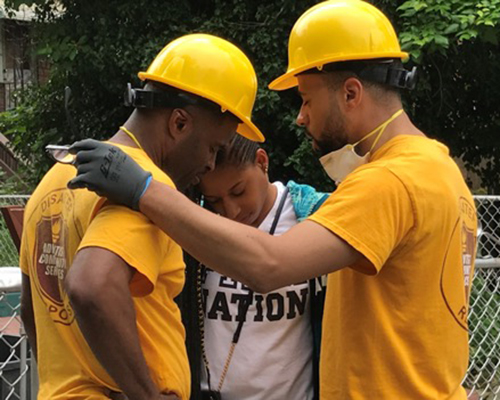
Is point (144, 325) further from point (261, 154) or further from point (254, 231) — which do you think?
point (261, 154)

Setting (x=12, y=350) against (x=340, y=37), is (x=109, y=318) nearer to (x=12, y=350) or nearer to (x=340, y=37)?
(x=340, y=37)

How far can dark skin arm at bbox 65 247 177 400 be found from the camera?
1.66 metres

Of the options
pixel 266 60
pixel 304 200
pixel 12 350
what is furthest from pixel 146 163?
pixel 266 60

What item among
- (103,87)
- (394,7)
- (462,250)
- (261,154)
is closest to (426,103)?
(394,7)

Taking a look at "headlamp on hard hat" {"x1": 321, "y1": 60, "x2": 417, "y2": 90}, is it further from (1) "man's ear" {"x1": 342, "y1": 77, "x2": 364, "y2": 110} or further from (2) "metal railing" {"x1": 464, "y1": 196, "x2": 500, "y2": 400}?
(2) "metal railing" {"x1": 464, "y1": 196, "x2": 500, "y2": 400}

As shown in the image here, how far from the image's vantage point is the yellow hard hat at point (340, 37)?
2051mm

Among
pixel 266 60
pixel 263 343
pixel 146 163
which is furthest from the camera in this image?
pixel 266 60

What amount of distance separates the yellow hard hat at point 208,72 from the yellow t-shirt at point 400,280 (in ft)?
1.40

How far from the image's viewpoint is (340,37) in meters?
2.07

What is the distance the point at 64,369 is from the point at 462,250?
107 cm

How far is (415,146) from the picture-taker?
1.95m

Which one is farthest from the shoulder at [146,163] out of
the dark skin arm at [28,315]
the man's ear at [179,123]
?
the dark skin arm at [28,315]

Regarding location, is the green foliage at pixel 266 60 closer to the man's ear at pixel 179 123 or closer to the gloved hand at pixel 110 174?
the man's ear at pixel 179 123

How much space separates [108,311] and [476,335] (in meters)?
3.68
